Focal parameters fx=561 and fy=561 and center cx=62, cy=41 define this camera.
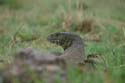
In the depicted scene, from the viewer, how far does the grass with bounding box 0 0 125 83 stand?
23.5 ft

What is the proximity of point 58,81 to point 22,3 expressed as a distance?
7.66m

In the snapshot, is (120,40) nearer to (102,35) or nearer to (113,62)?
(102,35)

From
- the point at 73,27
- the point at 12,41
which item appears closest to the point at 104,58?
the point at 12,41

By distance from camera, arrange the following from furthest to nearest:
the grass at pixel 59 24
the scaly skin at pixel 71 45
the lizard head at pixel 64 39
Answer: the grass at pixel 59 24
the lizard head at pixel 64 39
the scaly skin at pixel 71 45

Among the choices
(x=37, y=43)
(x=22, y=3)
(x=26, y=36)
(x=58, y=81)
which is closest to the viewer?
(x=58, y=81)

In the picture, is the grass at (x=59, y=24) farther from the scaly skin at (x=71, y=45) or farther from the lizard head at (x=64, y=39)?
the lizard head at (x=64, y=39)

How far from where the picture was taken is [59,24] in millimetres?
9375

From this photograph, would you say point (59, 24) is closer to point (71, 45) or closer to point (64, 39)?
point (64, 39)

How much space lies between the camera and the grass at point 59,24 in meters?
7.18

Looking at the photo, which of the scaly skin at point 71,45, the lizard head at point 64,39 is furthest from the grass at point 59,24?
the lizard head at point 64,39

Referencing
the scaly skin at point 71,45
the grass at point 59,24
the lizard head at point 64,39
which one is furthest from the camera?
the grass at point 59,24

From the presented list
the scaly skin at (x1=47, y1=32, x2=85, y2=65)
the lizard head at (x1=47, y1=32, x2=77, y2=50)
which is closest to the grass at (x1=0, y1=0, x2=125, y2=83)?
the scaly skin at (x1=47, y1=32, x2=85, y2=65)

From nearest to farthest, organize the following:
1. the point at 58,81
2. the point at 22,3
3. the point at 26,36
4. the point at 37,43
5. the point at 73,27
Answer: the point at 58,81 → the point at 37,43 → the point at 26,36 → the point at 73,27 → the point at 22,3

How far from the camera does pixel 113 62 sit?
5.88 m
